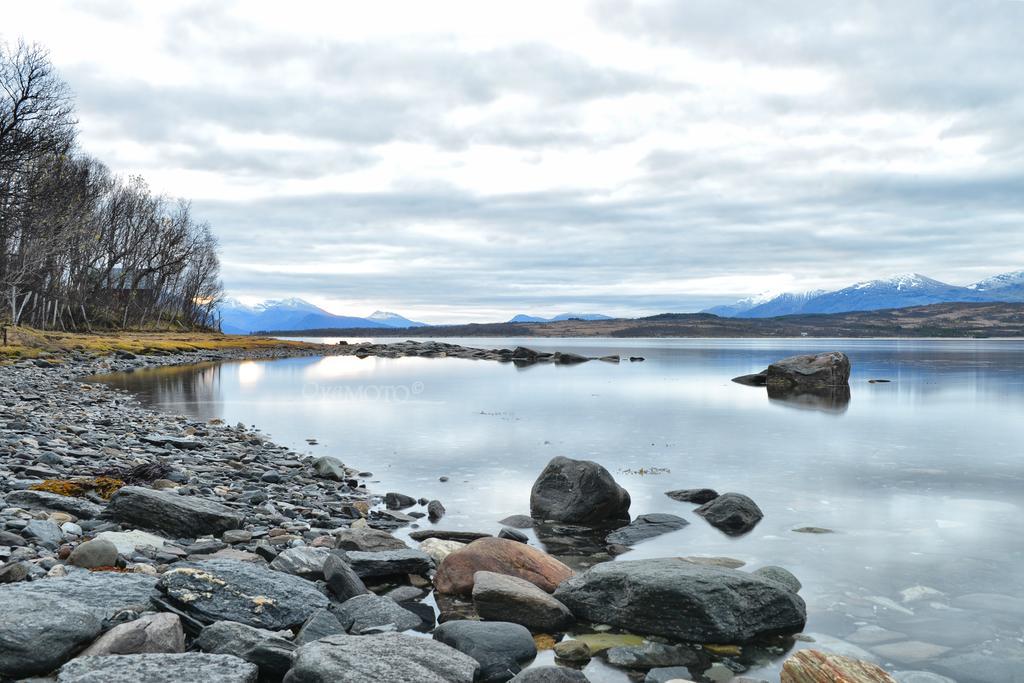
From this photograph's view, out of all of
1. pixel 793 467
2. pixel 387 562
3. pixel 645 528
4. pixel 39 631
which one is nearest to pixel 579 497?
pixel 645 528

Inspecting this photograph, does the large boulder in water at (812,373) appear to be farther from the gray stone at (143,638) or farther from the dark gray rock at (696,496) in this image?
the gray stone at (143,638)

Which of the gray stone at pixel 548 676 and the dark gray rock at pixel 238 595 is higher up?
the dark gray rock at pixel 238 595

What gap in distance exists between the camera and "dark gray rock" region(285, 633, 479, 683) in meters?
5.81

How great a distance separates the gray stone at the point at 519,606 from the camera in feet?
27.8

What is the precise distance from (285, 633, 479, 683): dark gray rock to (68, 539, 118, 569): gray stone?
336 centimetres

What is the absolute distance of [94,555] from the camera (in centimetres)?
812

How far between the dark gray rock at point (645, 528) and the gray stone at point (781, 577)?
280cm

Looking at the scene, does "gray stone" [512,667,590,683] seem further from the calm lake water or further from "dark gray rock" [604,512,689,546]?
"dark gray rock" [604,512,689,546]

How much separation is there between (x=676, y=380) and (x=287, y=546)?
48.4 m

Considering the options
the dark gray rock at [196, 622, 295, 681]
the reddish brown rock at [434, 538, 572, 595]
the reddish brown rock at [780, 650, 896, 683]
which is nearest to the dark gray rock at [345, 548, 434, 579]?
the reddish brown rock at [434, 538, 572, 595]

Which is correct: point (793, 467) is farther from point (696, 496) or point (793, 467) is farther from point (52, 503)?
point (52, 503)

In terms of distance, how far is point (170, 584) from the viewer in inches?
279

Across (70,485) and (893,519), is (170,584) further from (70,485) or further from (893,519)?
(893,519)

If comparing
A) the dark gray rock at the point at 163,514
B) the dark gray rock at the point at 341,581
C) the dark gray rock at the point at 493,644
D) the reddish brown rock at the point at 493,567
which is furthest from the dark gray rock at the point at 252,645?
the dark gray rock at the point at 163,514
